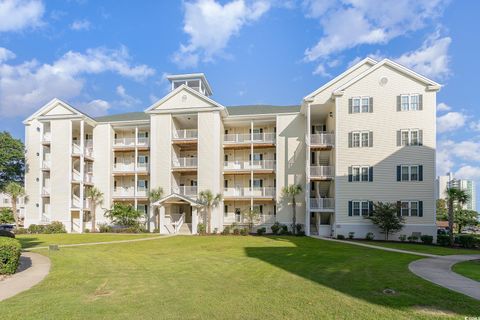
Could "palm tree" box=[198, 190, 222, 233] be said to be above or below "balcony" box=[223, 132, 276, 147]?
below

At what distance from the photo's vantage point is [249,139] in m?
35.4

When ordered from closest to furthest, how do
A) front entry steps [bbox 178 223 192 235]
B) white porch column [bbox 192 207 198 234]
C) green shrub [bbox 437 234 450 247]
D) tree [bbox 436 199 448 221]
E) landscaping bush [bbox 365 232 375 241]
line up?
1. green shrub [bbox 437 234 450 247]
2. landscaping bush [bbox 365 232 375 241]
3. white porch column [bbox 192 207 198 234]
4. front entry steps [bbox 178 223 192 235]
5. tree [bbox 436 199 448 221]

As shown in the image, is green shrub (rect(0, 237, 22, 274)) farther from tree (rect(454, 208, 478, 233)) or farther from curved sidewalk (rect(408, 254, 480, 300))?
tree (rect(454, 208, 478, 233))

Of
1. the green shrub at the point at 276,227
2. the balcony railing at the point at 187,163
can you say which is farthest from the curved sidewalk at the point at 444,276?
the balcony railing at the point at 187,163

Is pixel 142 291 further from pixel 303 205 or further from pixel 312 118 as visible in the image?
pixel 312 118

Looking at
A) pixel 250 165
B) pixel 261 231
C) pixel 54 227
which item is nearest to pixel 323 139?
pixel 250 165

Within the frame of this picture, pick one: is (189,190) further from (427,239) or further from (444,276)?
(444,276)

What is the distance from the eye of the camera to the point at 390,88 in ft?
94.8

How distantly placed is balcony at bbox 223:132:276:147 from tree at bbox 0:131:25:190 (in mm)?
26387

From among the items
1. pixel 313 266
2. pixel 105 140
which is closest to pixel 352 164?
Answer: pixel 313 266

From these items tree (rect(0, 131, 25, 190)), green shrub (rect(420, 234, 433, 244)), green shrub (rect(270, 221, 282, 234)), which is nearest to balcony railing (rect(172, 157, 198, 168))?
green shrub (rect(270, 221, 282, 234))

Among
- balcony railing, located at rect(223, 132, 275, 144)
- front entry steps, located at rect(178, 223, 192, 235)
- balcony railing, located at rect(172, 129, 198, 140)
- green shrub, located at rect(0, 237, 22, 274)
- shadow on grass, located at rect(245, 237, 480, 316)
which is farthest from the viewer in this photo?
balcony railing, located at rect(223, 132, 275, 144)

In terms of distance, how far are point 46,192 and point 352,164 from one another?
34.1 meters

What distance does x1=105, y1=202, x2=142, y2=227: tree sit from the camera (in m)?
33.6
